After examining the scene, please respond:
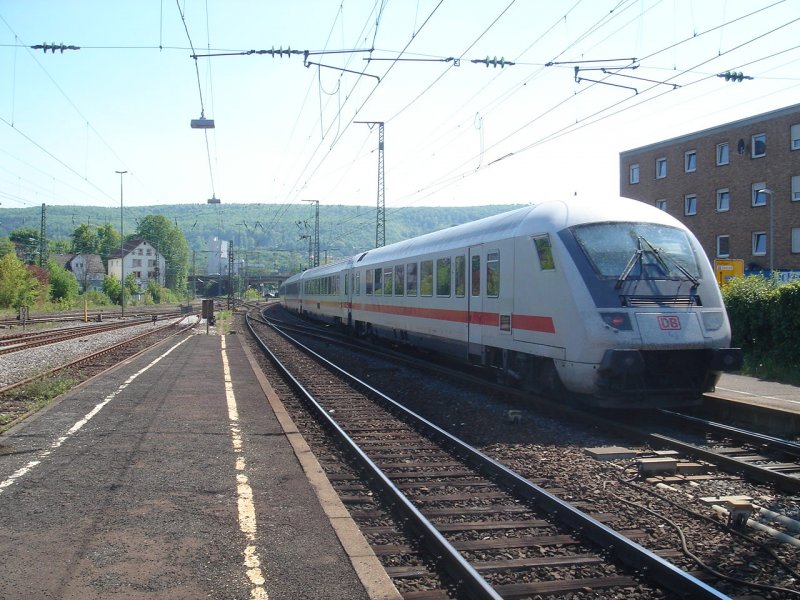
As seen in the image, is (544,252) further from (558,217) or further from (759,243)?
(759,243)

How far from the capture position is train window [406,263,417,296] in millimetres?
18172

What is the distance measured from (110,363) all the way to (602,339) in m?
14.5

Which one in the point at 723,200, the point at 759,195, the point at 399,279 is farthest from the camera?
the point at 723,200

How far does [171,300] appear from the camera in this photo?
352 ft

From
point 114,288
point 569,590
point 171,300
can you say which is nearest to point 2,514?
point 569,590

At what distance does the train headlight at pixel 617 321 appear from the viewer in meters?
9.57

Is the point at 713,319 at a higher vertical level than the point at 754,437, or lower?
higher

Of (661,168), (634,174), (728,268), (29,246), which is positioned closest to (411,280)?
(728,268)

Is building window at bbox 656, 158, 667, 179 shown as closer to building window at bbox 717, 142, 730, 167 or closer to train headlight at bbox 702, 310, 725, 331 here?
building window at bbox 717, 142, 730, 167

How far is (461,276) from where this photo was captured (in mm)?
14609

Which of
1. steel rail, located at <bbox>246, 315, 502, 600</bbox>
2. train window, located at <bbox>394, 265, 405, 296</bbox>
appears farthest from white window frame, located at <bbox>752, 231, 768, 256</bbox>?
steel rail, located at <bbox>246, 315, 502, 600</bbox>

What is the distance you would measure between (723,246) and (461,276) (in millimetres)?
32043

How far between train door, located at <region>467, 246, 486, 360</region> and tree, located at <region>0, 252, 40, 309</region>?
4728cm

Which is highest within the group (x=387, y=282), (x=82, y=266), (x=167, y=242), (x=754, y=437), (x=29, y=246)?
(x=167, y=242)
